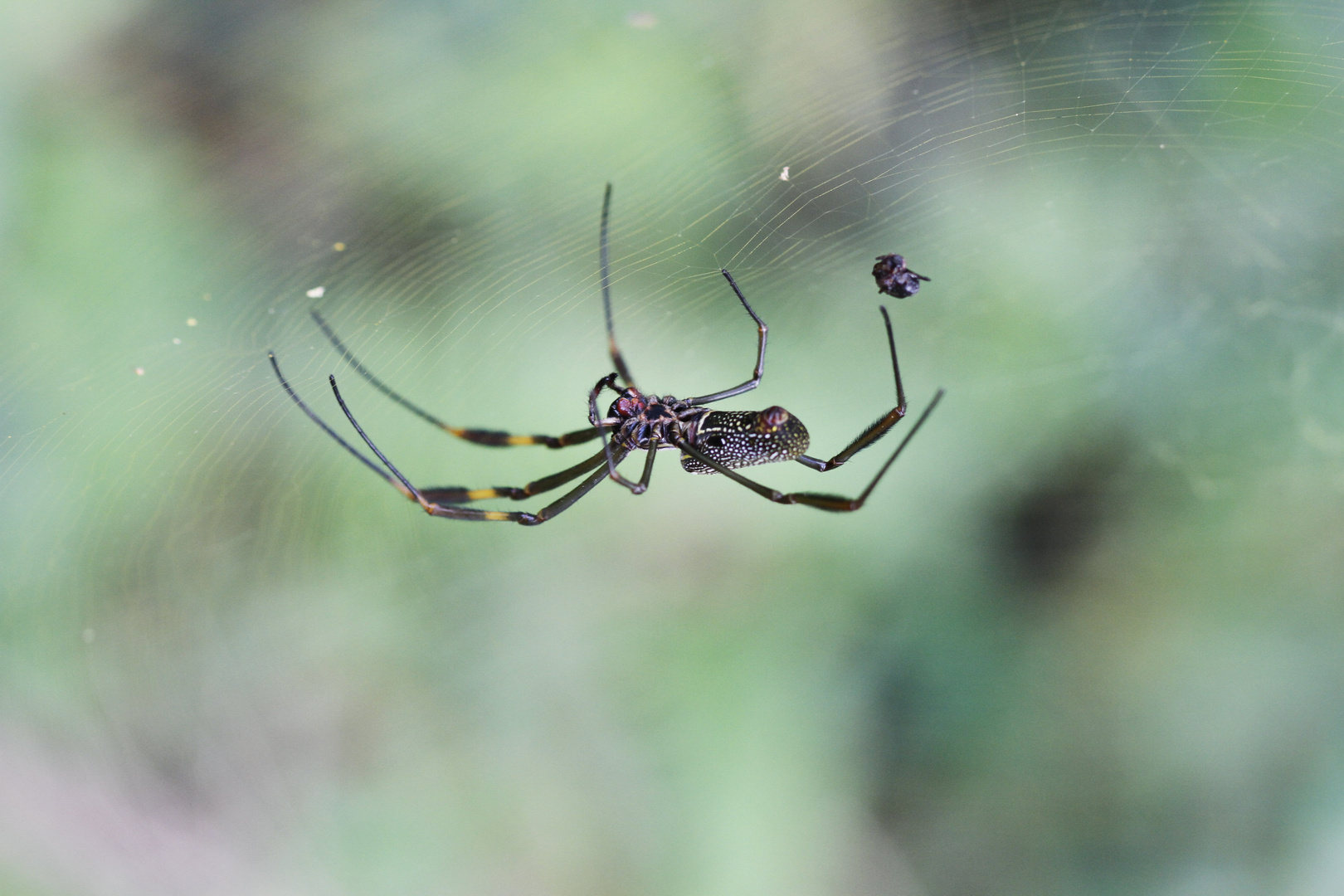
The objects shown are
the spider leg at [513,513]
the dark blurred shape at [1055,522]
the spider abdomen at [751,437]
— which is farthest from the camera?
the dark blurred shape at [1055,522]

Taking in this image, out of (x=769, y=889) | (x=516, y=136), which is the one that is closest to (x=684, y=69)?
(x=516, y=136)

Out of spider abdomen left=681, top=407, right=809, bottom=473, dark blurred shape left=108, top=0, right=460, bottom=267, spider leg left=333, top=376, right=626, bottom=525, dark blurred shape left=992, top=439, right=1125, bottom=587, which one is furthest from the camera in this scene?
dark blurred shape left=992, top=439, right=1125, bottom=587

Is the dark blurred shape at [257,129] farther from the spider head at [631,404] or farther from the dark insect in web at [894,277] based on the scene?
the dark insect in web at [894,277]

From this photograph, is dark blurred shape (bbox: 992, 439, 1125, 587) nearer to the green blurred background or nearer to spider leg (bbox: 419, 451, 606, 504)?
the green blurred background

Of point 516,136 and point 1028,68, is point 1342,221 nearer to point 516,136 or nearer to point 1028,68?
point 1028,68

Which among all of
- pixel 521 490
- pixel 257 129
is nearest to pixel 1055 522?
pixel 521 490

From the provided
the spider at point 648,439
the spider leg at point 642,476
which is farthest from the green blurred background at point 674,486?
the spider leg at point 642,476

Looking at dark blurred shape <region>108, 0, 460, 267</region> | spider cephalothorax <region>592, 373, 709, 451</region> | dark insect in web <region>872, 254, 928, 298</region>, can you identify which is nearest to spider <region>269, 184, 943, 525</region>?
spider cephalothorax <region>592, 373, 709, 451</region>
